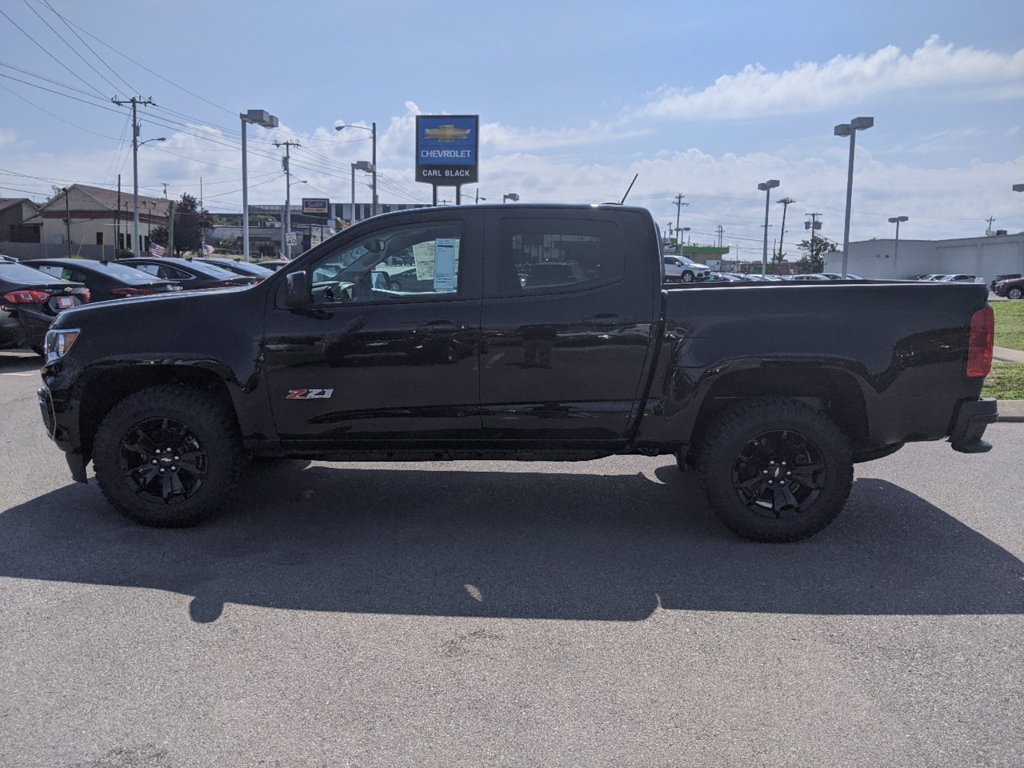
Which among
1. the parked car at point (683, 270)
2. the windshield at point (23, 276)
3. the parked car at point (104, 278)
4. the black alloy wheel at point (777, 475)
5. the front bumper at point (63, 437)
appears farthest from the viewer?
the parked car at point (683, 270)

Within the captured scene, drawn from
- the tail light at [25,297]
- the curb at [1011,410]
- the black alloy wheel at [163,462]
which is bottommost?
the curb at [1011,410]

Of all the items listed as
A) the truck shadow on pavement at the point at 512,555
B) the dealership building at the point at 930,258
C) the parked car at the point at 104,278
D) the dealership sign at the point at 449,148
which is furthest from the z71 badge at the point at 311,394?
the dealership building at the point at 930,258

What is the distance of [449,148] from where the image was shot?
3070cm

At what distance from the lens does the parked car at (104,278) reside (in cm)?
1376

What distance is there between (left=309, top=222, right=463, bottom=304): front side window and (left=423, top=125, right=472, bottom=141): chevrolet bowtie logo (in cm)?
2654

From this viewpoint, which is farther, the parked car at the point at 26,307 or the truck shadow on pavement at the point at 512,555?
the parked car at the point at 26,307

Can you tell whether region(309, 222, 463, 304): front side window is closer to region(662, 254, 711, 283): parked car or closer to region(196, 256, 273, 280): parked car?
region(196, 256, 273, 280): parked car

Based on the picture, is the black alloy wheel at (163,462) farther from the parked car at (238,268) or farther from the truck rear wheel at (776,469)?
the parked car at (238,268)

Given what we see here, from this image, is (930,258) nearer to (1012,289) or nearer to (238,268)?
(1012,289)

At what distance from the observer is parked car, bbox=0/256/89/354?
40.1 feet

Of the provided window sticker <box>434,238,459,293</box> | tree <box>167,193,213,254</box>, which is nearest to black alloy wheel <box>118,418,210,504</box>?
window sticker <box>434,238,459,293</box>

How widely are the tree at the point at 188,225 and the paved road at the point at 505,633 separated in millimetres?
86389

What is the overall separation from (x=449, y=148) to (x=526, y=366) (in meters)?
26.9

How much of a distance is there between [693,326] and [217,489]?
2.98m
